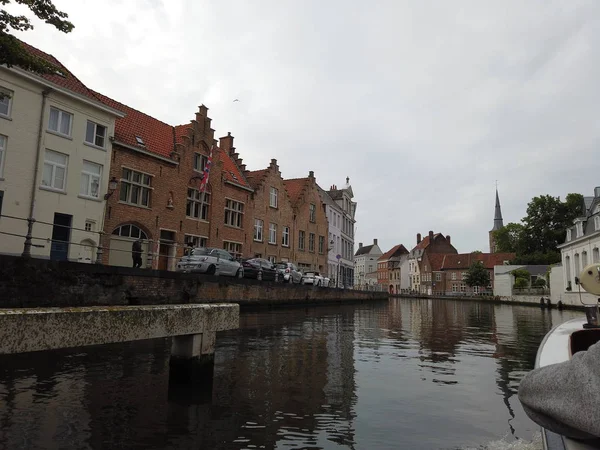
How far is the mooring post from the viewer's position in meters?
6.40

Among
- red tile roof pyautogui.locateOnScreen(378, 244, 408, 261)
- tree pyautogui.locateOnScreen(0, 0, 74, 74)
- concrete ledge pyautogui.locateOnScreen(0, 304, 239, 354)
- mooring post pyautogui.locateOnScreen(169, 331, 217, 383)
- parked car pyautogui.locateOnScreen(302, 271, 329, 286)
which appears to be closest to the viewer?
concrete ledge pyautogui.locateOnScreen(0, 304, 239, 354)

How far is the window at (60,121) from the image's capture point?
68.7ft

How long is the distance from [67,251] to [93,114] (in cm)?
721

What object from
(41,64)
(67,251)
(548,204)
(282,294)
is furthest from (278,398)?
(548,204)

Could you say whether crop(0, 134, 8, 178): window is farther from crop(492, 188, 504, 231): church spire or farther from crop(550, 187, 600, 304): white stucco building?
crop(492, 188, 504, 231): church spire

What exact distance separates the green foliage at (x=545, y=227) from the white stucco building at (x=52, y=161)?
61863 mm

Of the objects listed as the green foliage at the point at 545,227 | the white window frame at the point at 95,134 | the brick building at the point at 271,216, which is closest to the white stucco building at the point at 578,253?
the green foliage at the point at 545,227

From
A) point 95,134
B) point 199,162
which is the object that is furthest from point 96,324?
point 199,162

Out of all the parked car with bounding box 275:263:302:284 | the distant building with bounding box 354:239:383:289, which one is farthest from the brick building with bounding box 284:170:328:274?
the distant building with bounding box 354:239:383:289

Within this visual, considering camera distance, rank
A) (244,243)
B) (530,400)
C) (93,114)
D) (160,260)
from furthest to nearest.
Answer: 1. (244,243)
2. (160,260)
3. (93,114)
4. (530,400)

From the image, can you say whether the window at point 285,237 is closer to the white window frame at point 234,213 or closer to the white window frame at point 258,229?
the white window frame at point 258,229

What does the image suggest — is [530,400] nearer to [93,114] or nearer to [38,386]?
[38,386]

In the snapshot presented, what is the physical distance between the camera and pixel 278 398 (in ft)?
20.2

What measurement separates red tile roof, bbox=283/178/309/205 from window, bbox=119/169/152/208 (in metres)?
18.8
